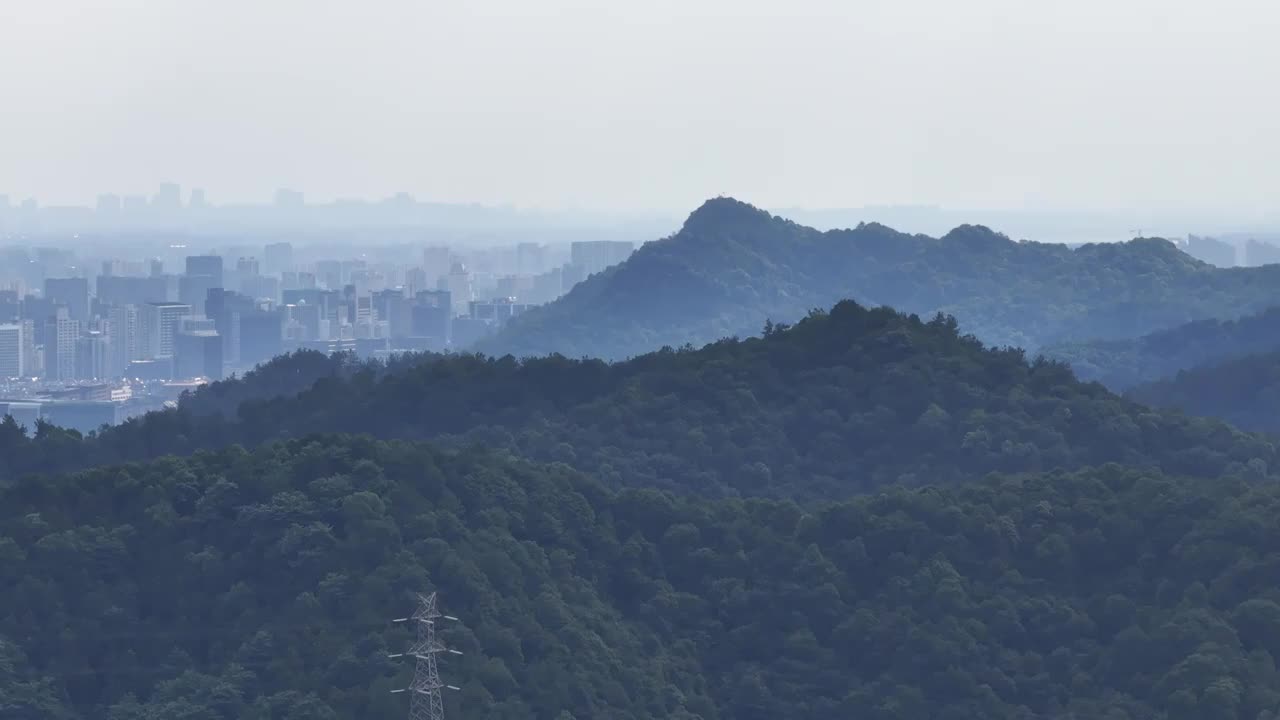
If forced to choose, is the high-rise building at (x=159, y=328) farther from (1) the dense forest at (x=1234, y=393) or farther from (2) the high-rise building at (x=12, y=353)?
(1) the dense forest at (x=1234, y=393)

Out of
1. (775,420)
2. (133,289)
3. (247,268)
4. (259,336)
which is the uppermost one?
(775,420)

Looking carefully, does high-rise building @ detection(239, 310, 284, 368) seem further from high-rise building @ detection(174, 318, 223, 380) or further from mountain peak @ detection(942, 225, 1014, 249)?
mountain peak @ detection(942, 225, 1014, 249)

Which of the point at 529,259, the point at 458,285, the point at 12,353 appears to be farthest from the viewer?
the point at 529,259

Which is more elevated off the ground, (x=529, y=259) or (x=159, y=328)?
(x=529, y=259)

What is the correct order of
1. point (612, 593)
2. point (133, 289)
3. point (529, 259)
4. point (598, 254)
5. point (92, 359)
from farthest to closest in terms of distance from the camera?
point (529, 259) < point (598, 254) < point (133, 289) < point (92, 359) < point (612, 593)

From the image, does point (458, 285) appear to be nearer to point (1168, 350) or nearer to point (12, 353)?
point (12, 353)

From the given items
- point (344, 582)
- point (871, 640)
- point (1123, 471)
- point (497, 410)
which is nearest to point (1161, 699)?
point (871, 640)

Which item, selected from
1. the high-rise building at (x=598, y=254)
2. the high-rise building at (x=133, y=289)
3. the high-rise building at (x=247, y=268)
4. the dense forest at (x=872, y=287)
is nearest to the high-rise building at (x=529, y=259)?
the high-rise building at (x=598, y=254)

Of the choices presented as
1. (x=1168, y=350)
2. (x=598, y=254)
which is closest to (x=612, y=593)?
(x=1168, y=350)
